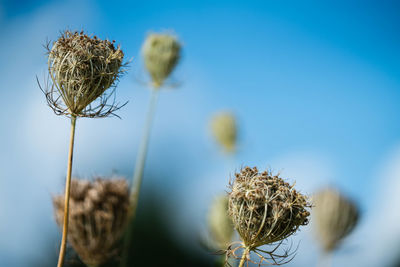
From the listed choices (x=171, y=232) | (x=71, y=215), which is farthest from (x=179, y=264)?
(x=71, y=215)

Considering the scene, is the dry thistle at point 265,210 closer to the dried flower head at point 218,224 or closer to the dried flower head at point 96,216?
the dried flower head at point 96,216

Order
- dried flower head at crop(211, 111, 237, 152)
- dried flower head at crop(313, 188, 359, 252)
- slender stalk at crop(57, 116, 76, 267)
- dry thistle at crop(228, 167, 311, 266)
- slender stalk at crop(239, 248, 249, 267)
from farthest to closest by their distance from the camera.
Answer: dried flower head at crop(211, 111, 237, 152)
dried flower head at crop(313, 188, 359, 252)
dry thistle at crop(228, 167, 311, 266)
slender stalk at crop(239, 248, 249, 267)
slender stalk at crop(57, 116, 76, 267)

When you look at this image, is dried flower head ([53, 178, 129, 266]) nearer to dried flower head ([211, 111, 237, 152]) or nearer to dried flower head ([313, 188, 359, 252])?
dried flower head ([313, 188, 359, 252])

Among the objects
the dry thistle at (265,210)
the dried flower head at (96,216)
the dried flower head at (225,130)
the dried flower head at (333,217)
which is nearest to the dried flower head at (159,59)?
the dried flower head at (96,216)

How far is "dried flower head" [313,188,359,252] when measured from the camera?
7020mm

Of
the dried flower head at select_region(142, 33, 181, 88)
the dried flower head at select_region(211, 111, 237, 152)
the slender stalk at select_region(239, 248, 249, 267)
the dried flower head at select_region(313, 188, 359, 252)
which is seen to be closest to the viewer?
the slender stalk at select_region(239, 248, 249, 267)

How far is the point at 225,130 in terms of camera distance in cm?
957

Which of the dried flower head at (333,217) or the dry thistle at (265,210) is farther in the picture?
the dried flower head at (333,217)

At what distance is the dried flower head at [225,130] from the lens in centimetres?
941

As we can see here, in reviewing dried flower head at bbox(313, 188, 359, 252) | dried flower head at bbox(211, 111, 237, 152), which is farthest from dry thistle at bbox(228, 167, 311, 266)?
dried flower head at bbox(211, 111, 237, 152)

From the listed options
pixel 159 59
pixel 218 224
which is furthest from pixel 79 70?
pixel 218 224

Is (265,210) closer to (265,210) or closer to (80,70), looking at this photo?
(265,210)

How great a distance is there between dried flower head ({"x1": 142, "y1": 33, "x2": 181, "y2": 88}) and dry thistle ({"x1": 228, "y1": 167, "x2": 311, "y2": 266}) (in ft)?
9.12

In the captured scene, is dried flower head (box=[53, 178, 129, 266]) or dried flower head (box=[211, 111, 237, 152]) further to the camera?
dried flower head (box=[211, 111, 237, 152])
